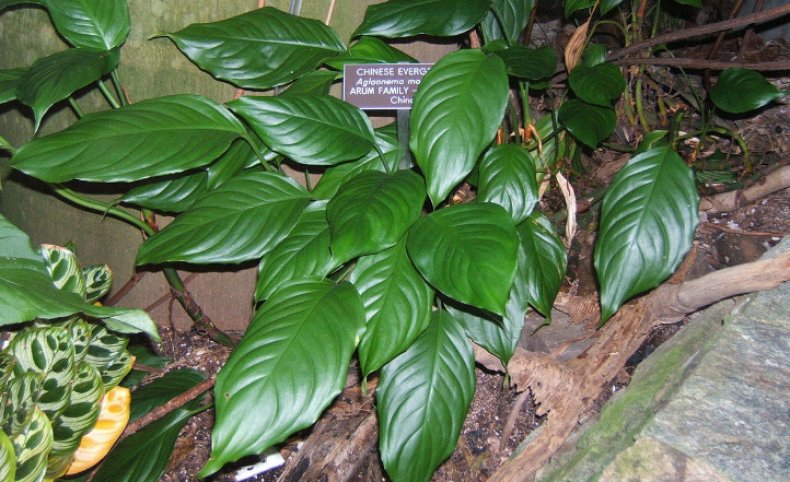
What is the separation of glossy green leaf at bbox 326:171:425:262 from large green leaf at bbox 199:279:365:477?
0.12 meters

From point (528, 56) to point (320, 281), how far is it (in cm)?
69

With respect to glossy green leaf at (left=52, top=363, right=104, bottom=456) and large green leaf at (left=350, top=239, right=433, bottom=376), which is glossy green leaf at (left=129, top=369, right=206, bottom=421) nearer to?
glossy green leaf at (left=52, top=363, right=104, bottom=456)

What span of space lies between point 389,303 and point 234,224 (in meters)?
0.36

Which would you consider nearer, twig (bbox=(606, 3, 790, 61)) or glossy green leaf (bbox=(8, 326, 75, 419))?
glossy green leaf (bbox=(8, 326, 75, 419))

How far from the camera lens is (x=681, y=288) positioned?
150 centimetres

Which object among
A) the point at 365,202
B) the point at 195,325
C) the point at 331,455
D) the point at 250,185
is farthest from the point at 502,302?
the point at 195,325

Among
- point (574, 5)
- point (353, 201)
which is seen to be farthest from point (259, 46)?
point (574, 5)

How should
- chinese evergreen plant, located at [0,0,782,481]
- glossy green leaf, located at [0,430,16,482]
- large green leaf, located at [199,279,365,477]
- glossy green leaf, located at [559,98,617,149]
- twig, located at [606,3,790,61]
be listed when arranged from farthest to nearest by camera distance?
twig, located at [606,3,790,61]
glossy green leaf, located at [559,98,617,149]
chinese evergreen plant, located at [0,0,782,481]
large green leaf, located at [199,279,365,477]
glossy green leaf, located at [0,430,16,482]

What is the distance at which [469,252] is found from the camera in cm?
109

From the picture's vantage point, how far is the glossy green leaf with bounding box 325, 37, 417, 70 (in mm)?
1423

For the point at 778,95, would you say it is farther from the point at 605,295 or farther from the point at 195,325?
the point at 195,325

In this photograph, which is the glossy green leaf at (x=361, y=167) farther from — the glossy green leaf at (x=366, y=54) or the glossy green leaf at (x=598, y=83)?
the glossy green leaf at (x=598, y=83)

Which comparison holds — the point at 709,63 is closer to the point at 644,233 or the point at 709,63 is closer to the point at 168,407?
the point at 644,233

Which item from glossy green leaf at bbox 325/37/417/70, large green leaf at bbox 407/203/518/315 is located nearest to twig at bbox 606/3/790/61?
glossy green leaf at bbox 325/37/417/70
